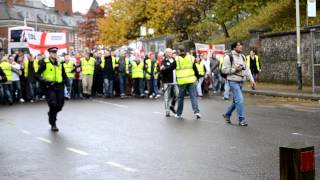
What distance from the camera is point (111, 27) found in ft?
183

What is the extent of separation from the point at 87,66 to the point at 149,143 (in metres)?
13.0

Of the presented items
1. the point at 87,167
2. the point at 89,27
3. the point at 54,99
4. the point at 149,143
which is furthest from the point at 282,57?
the point at 89,27

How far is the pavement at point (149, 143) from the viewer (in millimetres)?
8297

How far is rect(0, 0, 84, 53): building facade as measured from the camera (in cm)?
10338

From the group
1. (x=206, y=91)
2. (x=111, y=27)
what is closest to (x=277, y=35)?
(x=206, y=91)

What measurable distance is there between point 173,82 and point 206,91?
866 centimetres

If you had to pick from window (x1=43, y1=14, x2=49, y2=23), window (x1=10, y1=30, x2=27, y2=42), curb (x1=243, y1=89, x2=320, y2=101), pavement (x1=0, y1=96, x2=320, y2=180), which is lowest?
pavement (x1=0, y1=96, x2=320, y2=180)

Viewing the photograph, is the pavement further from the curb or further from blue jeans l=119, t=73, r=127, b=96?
blue jeans l=119, t=73, r=127, b=96

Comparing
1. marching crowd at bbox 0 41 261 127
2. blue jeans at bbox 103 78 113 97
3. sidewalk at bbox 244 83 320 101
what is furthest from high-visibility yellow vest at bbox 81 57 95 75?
sidewalk at bbox 244 83 320 101

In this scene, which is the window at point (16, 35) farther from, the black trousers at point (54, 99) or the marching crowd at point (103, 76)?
the black trousers at point (54, 99)

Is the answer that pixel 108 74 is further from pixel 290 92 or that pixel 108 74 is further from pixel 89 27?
pixel 89 27

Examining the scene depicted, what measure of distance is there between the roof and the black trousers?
3493 inches

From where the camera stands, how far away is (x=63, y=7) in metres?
129

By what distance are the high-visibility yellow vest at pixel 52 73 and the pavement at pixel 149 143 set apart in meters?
1.12
